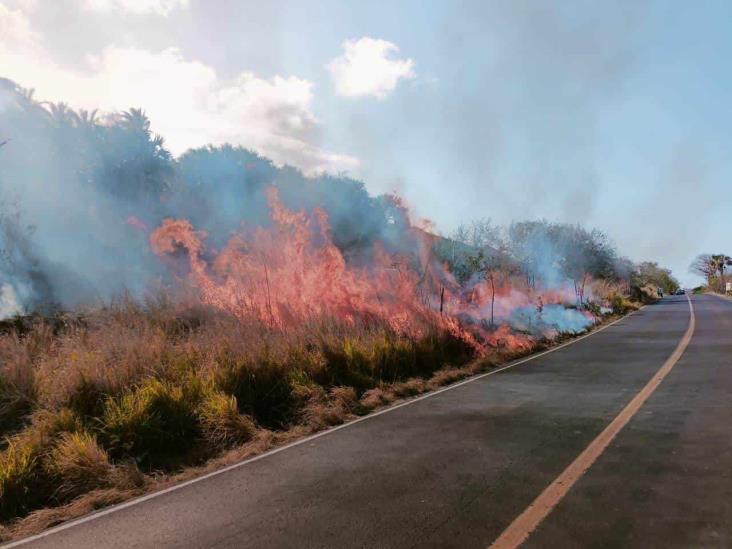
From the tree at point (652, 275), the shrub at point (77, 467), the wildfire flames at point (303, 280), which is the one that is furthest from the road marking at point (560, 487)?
the tree at point (652, 275)

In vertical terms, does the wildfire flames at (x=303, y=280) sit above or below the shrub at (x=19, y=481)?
above

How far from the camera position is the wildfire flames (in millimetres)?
11602

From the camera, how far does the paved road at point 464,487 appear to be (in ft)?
12.4

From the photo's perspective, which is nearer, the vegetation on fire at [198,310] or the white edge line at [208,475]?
the white edge line at [208,475]

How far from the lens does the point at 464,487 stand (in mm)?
4621

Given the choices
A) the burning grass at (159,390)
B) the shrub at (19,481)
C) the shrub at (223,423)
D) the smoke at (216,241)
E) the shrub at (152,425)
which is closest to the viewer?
the shrub at (19,481)

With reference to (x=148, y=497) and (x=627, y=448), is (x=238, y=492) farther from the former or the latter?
(x=627, y=448)

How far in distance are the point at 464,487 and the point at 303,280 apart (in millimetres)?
8553

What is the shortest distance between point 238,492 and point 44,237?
12109mm

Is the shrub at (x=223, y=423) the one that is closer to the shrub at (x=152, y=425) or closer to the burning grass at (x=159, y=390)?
the burning grass at (x=159, y=390)

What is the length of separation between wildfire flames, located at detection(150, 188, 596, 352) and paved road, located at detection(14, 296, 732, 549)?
469cm

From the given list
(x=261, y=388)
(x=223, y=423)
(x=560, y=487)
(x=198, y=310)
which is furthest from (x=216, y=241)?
(x=560, y=487)

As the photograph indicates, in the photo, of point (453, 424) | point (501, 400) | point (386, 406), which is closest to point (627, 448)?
point (453, 424)

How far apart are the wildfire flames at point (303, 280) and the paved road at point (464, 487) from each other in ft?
15.4
